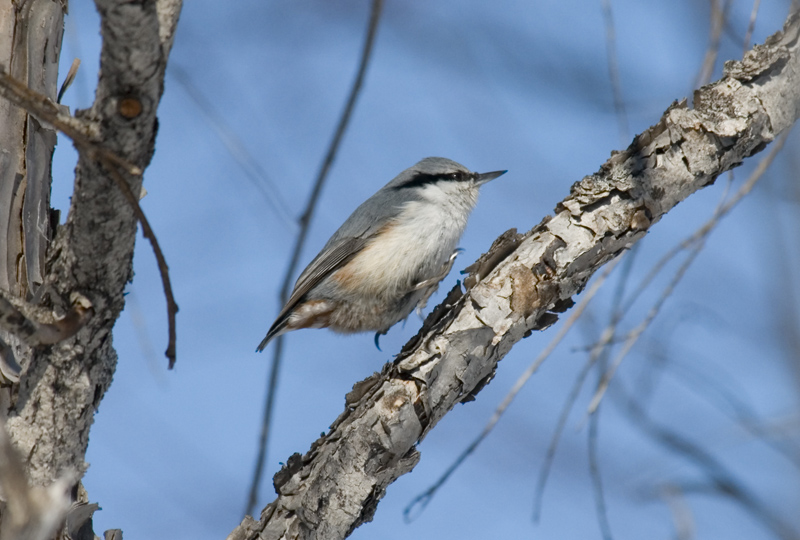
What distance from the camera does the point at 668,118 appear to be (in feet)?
6.66

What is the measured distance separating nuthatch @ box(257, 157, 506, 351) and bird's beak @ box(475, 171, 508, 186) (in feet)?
0.85

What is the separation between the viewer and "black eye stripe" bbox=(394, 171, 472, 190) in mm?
3836

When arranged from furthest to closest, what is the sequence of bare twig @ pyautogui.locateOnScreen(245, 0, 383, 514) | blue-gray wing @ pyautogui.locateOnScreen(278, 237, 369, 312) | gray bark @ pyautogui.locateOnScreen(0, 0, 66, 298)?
blue-gray wing @ pyautogui.locateOnScreen(278, 237, 369, 312), bare twig @ pyautogui.locateOnScreen(245, 0, 383, 514), gray bark @ pyautogui.locateOnScreen(0, 0, 66, 298)

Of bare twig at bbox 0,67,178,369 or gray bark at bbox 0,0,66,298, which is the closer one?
bare twig at bbox 0,67,178,369

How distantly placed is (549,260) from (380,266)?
1345 mm

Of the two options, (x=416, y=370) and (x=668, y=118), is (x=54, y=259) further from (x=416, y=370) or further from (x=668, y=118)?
(x=668, y=118)

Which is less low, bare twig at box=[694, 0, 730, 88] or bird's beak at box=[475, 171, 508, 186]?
bird's beak at box=[475, 171, 508, 186]

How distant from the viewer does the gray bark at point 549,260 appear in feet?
6.11

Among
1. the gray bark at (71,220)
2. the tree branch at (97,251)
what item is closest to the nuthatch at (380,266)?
the gray bark at (71,220)

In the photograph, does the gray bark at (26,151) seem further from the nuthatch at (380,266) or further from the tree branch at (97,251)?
the nuthatch at (380,266)

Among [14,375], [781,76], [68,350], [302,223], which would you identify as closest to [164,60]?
[68,350]

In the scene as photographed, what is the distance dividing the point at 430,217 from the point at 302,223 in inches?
42.6

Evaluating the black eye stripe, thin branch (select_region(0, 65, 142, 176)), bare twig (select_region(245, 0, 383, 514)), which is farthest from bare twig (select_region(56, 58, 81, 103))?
the black eye stripe

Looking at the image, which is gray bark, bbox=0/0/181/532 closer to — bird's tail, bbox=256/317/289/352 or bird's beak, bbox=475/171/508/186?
bird's tail, bbox=256/317/289/352
